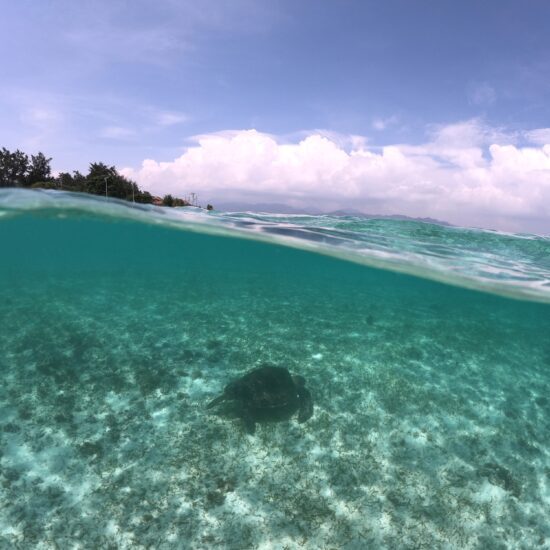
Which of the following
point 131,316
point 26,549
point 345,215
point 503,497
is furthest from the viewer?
point 345,215

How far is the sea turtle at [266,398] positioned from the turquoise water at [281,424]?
0.32 metres

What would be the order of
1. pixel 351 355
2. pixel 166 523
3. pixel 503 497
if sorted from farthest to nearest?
pixel 351 355, pixel 503 497, pixel 166 523

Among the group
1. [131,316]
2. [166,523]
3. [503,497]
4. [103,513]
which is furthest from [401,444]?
[131,316]

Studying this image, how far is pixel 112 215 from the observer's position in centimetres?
1934

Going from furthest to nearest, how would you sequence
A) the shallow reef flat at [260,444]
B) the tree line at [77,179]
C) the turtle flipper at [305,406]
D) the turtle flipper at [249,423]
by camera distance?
the tree line at [77,179] < the turtle flipper at [305,406] < the turtle flipper at [249,423] < the shallow reef flat at [260,444]

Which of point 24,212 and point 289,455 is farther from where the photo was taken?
point 24,212

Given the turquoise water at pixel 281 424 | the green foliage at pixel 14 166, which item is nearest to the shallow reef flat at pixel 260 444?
the turquoise water at pixel 281 424

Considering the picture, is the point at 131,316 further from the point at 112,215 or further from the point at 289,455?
the point at 289,455

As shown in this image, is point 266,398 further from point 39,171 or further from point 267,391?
point 39,171

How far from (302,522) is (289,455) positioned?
145cm

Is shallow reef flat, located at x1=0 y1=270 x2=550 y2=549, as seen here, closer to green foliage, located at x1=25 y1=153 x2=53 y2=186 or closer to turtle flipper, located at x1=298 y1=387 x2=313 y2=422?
turtle flipper, located at x1=298 y1=387 x2=313 y2=422

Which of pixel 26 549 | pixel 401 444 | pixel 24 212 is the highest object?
pixel 24 212

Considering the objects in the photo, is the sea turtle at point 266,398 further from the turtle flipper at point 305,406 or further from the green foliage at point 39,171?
the green foliage at point 39,171

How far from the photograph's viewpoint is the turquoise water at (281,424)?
6.38 m
